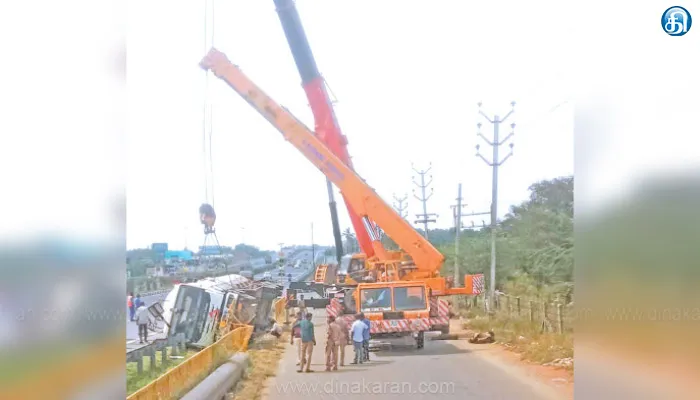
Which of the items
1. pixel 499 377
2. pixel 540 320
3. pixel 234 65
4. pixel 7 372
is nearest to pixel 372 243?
pixel 540 320

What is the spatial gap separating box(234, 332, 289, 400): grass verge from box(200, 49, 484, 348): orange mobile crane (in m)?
1.71

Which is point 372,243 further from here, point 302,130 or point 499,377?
point 499,377

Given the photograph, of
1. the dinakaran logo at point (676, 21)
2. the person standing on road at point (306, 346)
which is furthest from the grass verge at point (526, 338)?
the dinakaran logo at point (676, 21)

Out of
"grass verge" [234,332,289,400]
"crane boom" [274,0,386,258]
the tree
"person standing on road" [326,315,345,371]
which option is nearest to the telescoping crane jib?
"crane boom" [274,0,386,258]

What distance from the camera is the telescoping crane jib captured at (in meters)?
16.1

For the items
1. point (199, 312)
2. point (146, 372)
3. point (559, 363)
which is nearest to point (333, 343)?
point (146, 372)

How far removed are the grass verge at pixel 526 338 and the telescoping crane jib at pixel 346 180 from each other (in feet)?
6.66

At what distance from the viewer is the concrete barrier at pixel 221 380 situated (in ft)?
27.3

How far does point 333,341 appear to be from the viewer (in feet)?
40.9

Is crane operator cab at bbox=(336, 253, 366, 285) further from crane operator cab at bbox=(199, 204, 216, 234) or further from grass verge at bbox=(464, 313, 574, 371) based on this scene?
crane operator cab at bbox=(199, 204, 216, 234)

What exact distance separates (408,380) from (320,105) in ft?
28.6

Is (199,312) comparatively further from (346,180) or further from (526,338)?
(526,338)

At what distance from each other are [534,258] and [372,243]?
13.8 feet

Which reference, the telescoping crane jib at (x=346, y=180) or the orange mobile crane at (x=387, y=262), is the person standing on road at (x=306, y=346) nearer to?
the orange mobile crane at (x=387, y=262)
